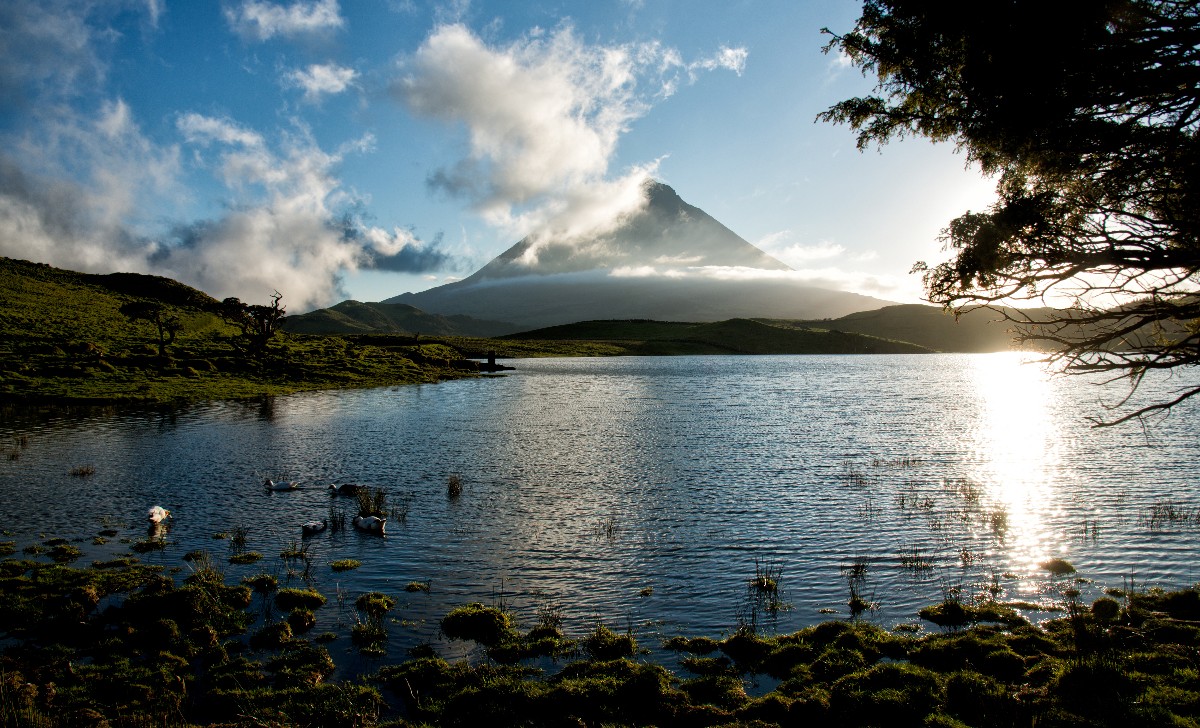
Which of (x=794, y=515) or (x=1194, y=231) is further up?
(x=1194, y=231)

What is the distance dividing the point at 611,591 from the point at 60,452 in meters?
36.2

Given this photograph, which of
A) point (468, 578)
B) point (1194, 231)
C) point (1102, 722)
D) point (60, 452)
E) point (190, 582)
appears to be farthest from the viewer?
point (60, 452)

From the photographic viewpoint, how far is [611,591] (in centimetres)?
1838

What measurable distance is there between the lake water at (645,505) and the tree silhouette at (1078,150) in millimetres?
8222

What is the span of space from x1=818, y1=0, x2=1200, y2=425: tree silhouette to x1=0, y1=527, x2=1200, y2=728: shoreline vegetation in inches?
195

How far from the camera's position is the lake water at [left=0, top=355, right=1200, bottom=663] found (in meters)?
18.5

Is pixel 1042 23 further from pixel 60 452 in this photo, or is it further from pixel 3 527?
pixel 60 452

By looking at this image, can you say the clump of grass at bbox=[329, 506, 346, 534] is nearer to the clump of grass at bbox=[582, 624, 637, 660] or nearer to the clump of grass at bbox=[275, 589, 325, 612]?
the clump of grass at bbox=[275, 589, 325, 612]

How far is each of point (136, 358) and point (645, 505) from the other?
81.2 meters

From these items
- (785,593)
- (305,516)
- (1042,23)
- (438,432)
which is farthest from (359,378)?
(1042,23)

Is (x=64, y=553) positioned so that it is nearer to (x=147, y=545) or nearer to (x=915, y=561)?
(x=147, y=545)

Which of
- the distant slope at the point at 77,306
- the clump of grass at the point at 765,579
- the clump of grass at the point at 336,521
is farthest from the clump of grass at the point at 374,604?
the distant slope at the point at 77,306

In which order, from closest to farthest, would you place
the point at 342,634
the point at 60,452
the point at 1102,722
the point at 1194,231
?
1. the point at 1102,722
2. the point at 1194,231
3. the point at 342,634
4. the point at 60,452

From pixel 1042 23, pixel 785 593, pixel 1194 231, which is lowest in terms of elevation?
pixel 785 593
